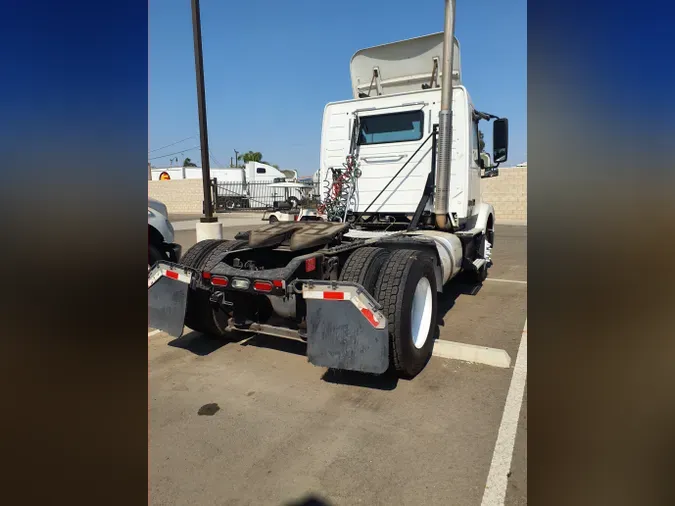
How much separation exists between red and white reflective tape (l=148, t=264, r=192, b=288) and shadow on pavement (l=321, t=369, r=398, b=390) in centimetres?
155

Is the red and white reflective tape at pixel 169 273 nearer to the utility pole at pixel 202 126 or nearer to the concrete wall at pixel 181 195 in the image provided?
the utility pole at pixel 202 126

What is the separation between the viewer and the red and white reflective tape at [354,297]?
10.3 ft

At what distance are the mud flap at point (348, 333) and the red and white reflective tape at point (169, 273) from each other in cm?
128

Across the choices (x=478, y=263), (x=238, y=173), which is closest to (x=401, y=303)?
(x=478, y=263)

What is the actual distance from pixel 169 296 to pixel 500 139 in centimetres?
512

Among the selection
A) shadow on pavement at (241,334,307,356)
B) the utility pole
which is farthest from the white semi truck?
the utility pole

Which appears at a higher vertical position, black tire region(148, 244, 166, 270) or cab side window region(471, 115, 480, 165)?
cab side window region(471, 115, 480, 165)

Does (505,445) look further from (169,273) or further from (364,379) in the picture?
(169,273)

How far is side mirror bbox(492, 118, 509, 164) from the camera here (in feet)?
20.4

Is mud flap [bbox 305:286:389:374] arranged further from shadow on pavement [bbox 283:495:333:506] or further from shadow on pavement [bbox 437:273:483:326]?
shadow on pavement [bbox 437:273:483:326]

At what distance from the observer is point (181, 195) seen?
116ft
